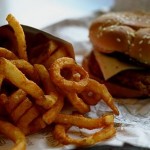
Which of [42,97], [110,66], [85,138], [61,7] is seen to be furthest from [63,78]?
[61,7]

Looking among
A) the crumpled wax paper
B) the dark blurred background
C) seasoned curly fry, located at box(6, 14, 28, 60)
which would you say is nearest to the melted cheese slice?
the crumpled wax paper

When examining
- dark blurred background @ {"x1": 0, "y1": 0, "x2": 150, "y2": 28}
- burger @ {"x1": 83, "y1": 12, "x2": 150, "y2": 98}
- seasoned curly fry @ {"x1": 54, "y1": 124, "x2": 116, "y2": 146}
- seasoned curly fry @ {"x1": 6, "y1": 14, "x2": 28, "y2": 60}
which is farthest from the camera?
dark blurred background @ {"x1": 0, "y1": 0, "x2": 150, "y2": 28}

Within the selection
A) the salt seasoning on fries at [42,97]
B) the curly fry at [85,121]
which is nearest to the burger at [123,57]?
the salt seasoning on fries at [42,97]

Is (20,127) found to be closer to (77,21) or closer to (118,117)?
(118,117)

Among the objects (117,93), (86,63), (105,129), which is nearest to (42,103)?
(105,129)

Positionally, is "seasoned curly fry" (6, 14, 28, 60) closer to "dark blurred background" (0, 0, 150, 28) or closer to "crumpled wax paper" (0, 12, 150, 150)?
"crumpled wax paper" (0, 12, 150, 150)

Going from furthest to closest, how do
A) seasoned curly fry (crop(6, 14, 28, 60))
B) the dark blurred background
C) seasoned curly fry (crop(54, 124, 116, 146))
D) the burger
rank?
1. the dark blurred background
2. the burger
3. seasoned curly fry (crop(6, 14, 28, 60))
4. seasoned curly fry (crop(54, 124, 116, 146))
